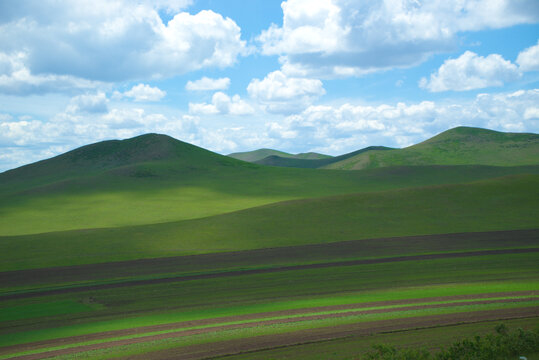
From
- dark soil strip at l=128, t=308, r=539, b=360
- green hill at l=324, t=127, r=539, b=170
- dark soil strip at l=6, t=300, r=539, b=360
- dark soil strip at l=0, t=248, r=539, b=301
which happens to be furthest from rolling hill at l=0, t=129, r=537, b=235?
green hill at l=324, t=127, r=539, b=170

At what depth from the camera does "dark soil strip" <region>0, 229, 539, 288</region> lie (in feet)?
122

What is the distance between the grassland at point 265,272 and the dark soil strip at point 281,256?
170 mm

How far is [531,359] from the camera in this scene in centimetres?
1511

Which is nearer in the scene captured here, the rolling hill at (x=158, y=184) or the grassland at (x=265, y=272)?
the grassland at (x=265, y=272)

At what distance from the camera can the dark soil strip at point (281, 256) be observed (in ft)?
122

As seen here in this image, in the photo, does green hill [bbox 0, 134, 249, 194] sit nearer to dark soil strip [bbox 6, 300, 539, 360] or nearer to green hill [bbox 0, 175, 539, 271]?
green hill [bbox 0, 175, 539, 271]

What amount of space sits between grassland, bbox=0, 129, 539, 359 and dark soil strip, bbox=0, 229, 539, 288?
0.56 ft

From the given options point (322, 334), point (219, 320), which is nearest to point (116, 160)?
point (219, 320)

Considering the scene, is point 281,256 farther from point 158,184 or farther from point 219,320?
point 158,184

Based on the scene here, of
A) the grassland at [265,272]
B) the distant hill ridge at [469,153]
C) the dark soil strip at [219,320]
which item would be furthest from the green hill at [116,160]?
the dark soil strip at [219,320]

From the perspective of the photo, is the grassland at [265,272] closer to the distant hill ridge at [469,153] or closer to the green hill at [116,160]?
the green hill at [116,160]

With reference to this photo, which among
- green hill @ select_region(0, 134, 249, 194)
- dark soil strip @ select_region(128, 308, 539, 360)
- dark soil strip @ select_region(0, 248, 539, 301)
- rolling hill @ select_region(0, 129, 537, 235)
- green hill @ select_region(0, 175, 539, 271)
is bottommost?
dark soil strip @ select_region(128, 308, 539, 360)

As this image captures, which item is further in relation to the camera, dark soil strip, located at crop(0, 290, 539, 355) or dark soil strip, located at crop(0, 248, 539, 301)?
dark soil strip, located at crop(0, 248, 539, 301)

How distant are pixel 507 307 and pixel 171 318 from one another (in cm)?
1530
